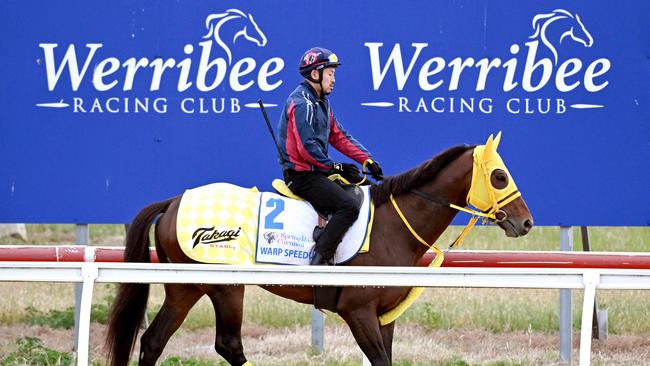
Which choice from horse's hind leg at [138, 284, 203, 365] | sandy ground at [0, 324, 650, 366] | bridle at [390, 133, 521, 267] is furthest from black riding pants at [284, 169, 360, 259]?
sandy ground at [0, 324, 650, 366]

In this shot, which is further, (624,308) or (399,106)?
(624,308)

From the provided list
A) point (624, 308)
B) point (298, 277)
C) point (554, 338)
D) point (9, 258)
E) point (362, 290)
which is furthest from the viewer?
point (624, 308)

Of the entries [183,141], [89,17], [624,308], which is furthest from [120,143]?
[624,308]

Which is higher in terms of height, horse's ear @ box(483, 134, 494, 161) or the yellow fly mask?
horse's ear @ box(483, 134, 494, 161)

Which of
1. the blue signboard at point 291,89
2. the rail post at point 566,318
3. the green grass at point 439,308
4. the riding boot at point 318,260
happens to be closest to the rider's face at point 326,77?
the riding boot at point 318,260

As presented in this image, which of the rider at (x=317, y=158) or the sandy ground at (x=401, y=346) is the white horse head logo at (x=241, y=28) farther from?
the sandy ground at (x=401, y=346)

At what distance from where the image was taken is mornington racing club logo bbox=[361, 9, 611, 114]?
9.12 metres

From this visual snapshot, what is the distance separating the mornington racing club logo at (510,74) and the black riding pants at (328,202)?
2160 mm

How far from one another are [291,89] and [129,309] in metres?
2.63

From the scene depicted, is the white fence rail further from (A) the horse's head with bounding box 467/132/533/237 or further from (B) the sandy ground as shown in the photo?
(B) the sandy ground

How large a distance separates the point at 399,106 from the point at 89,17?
8.79ft

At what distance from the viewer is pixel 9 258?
8.55 metres

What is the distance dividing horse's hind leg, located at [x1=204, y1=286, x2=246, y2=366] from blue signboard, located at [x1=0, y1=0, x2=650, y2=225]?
210 centimetres

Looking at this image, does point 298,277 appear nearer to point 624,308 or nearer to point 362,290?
point 362,290
